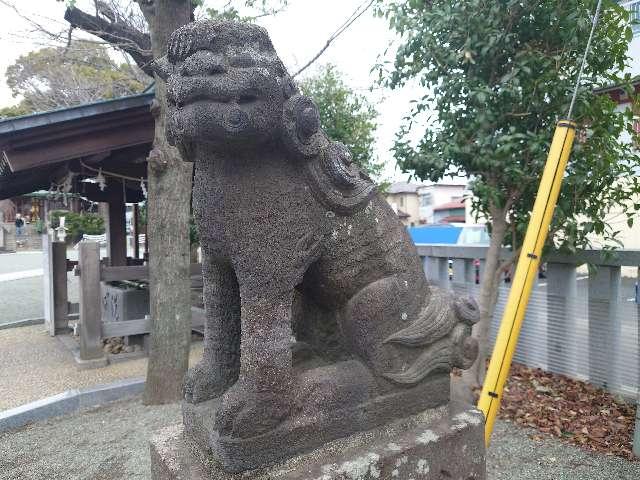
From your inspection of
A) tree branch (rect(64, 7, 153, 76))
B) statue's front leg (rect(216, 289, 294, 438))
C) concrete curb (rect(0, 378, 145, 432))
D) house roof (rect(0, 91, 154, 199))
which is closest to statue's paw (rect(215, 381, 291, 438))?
statue's front leg (rect(216, 289, 294, 438))

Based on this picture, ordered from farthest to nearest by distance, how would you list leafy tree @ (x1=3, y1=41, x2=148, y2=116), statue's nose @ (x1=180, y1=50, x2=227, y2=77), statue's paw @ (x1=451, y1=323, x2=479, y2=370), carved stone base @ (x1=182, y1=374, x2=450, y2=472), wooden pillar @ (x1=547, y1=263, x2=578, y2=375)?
leafy tree @ (x1=3, y1=41, x2=148, y2=116)
wooden pillar @ (x1=547, y1=263, x2=578, y2=375)
statue's paw @ (x1=451, y1=323, x2=479, y2=370)
carved stone base @ (x1=182, y1=374, x2=450, y2=472)
statue's nose @ (x1=180, y1=50, x2=227, y2=77)

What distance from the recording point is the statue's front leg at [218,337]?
1739mm

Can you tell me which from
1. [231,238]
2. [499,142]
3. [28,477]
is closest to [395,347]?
[231,238]

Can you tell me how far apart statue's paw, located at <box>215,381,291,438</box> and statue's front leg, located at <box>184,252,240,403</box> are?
0.29 metres

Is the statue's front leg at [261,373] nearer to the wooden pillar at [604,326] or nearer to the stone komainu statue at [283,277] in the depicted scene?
the stone komainu statue at [283,277]

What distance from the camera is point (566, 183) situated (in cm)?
363

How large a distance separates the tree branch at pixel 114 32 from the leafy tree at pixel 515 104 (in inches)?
101

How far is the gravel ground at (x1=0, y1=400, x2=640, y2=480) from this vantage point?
9.42 ft

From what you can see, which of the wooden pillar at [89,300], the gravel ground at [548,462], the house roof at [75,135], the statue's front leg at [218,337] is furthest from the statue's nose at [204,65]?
the wooden pillar at [89,300]

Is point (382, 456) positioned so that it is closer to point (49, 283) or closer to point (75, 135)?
point (75, 135)

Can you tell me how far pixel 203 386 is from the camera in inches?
69.3

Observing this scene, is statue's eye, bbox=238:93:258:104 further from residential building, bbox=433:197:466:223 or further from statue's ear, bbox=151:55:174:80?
residential building, bbox=433:197:466:223

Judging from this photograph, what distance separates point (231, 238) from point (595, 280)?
3.58m

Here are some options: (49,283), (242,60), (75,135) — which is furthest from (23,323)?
(242,60)
